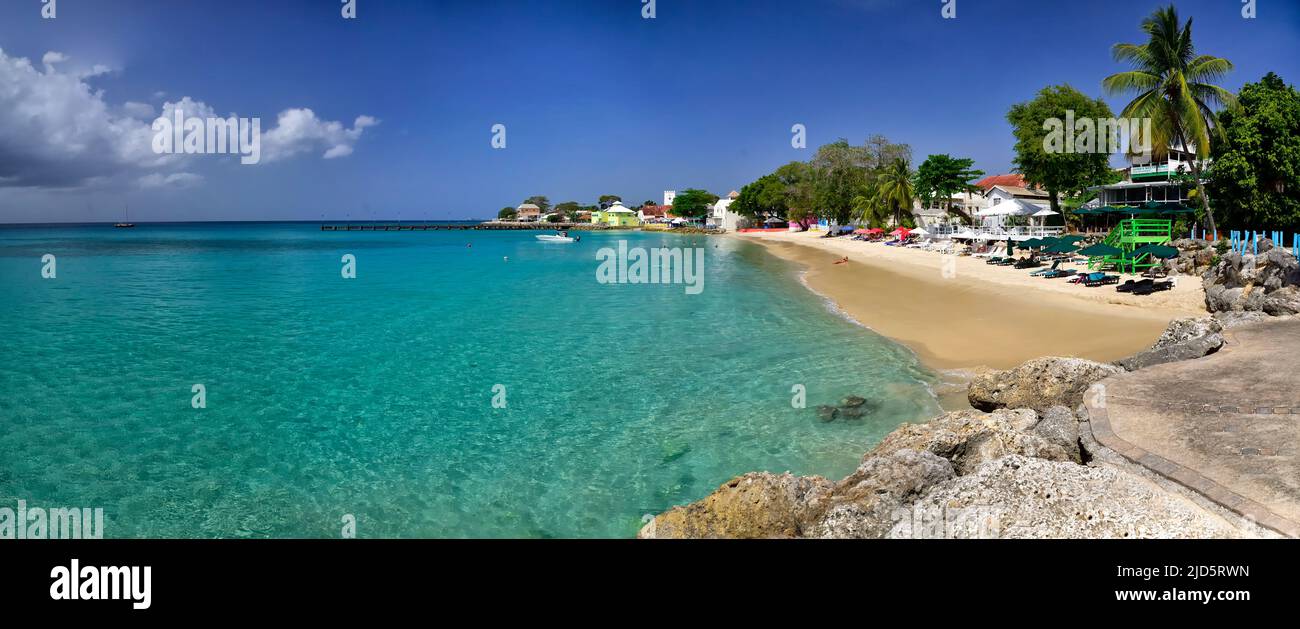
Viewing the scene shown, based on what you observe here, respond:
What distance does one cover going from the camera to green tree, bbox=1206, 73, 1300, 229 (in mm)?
27594

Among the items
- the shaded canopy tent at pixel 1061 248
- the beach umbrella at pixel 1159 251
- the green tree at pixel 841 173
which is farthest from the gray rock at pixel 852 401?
the green tree at pixel 841 173

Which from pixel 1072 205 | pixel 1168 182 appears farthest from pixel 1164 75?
pixel 1072 205

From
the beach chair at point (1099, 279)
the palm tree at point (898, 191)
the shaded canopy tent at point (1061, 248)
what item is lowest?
the beach chair at point (1099, 279)

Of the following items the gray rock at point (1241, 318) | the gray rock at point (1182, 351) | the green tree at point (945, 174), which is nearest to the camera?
the gray rock at point (1182, 351)

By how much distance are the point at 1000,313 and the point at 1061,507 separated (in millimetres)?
17674

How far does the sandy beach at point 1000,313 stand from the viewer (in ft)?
51.1

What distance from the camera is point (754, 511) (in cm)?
671

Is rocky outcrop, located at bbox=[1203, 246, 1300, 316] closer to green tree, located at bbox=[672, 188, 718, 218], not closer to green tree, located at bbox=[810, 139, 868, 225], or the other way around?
green tree, located at bbox=[810, 139, 868, 225]

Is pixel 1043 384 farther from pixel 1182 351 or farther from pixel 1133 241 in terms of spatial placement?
pixel 1133 241

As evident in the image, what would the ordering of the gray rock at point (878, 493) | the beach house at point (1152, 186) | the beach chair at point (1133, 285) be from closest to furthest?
the gray rock at point (878, 493)
the beach chair at point (1133, 285)
the beach house at point (1152, 186)

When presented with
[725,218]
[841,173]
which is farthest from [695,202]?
[841,173]

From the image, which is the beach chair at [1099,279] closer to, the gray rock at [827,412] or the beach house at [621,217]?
the gray rock at [827,412]

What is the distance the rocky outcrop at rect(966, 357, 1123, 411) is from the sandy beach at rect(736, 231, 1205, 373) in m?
2.56

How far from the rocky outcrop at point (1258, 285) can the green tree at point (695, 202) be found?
5070 inches
